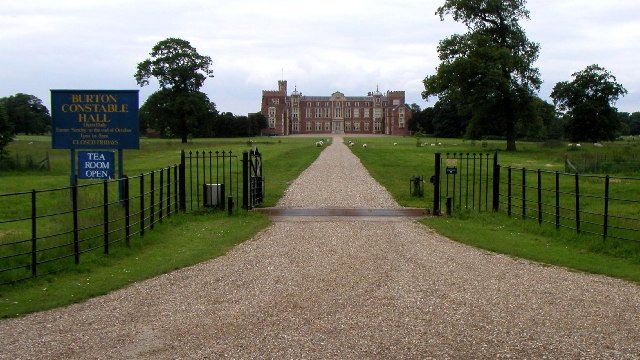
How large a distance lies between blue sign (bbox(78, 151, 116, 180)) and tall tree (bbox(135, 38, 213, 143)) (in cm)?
6048

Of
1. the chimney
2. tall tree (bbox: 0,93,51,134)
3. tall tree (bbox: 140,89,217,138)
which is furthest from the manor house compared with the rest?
tall tree (bbox: 140,89,217,138)

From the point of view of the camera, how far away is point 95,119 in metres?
16.0

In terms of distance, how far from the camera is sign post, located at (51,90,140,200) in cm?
1573

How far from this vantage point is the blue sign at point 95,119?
1573 cm

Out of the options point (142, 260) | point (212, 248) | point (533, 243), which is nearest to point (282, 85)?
point (533, 243)

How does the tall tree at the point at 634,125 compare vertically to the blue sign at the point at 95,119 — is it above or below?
above

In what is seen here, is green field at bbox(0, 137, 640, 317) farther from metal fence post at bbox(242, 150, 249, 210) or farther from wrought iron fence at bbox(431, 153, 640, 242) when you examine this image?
metal fence post at bbox(242, 150, 249, 210)

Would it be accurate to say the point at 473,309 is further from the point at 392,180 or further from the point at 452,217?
the point at 392,180

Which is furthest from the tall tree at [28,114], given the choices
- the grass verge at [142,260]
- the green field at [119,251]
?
the grass verge at [142,260]

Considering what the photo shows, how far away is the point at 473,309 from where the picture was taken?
26.6 ft

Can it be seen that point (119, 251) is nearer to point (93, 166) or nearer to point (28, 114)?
point (93, 166)

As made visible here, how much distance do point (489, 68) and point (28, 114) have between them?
78.8 m

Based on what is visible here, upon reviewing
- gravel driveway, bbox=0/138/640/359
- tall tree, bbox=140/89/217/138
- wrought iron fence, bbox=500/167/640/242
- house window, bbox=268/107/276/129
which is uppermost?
house window, bbox=268/107/276/129

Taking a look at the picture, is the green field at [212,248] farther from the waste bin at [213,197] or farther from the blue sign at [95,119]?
the blue sign at [95,119]
